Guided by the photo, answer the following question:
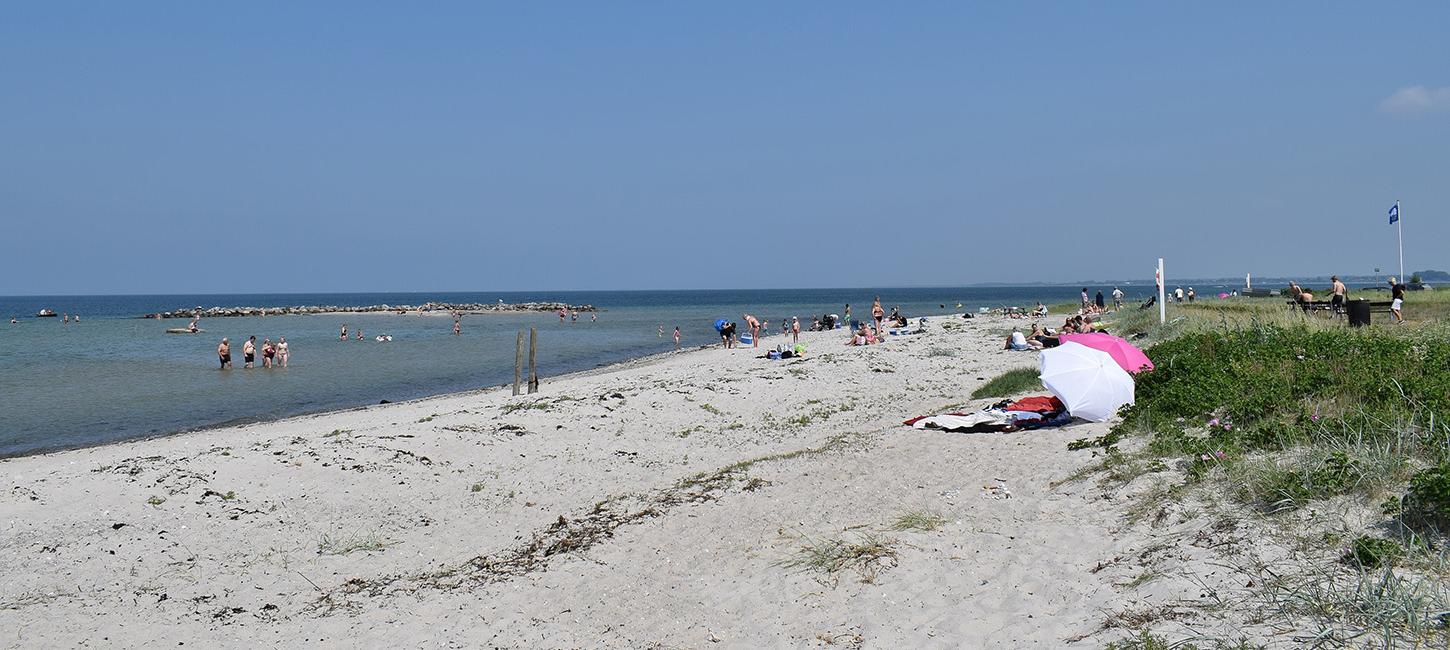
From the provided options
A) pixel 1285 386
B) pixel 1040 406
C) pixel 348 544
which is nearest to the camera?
pixel 348 544

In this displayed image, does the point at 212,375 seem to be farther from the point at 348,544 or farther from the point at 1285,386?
the point at 1285,386

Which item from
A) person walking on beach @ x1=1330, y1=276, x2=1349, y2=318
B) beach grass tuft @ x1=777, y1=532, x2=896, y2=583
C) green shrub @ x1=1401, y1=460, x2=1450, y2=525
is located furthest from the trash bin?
beach grass tuft @ x1=777, y1=532, x2=896, y2=583

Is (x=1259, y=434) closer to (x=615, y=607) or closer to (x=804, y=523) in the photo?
(x=804, y=523)

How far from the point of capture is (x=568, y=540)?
7.89m

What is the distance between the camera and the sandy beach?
19.0ft

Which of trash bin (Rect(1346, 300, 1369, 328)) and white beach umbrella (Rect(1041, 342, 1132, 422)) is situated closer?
white beach umbrella (Rect(1041, 342, 1132, 422))

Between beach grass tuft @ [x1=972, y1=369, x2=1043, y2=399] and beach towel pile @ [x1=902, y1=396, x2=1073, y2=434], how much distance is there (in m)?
3.10

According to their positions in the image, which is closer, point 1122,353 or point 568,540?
point 568,540

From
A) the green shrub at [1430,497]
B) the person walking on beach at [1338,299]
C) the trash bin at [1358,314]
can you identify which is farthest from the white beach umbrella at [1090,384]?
the person walking on beach at [1338,299]

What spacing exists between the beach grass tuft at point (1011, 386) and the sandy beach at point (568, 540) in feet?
4.97

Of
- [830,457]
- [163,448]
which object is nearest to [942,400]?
[830,457]

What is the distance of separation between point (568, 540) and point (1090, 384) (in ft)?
19.6

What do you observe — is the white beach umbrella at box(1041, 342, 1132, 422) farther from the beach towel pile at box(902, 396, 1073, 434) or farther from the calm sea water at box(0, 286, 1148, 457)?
the calm sea water at box(0, 286, 1148, 457)

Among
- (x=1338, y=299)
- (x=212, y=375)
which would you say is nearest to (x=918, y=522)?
(x=1338, y=299)
